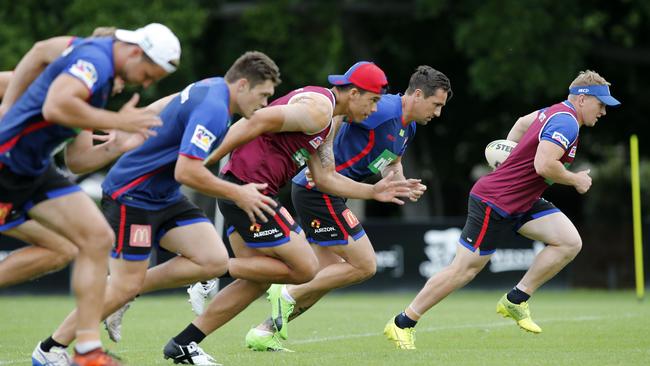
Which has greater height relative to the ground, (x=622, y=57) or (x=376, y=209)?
(x=622, y=57)

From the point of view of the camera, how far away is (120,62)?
6246 millimetres

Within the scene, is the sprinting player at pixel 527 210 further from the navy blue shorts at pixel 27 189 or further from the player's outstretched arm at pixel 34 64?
the player's outstretched arm at pixel 34 64

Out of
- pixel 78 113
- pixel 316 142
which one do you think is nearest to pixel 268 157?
pixel 316 142

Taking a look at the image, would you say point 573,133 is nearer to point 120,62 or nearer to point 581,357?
point 581,357

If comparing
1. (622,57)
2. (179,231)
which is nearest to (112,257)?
(179,231)

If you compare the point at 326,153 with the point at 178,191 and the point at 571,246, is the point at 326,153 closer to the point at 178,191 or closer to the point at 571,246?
the point at 178,191

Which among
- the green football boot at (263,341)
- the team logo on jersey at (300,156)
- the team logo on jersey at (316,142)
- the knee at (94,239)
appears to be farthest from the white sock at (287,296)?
the knee at (94,239)

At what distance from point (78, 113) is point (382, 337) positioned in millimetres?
4898

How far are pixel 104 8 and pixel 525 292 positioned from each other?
1435 centimetres

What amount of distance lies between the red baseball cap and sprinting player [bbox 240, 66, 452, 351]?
97 centimetres

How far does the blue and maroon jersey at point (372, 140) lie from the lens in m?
9.27

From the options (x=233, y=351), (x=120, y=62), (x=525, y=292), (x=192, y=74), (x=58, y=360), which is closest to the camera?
(x=120, y=62)

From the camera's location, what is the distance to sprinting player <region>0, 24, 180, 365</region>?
6.07 meters

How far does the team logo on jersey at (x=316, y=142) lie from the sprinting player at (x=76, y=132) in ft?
6.31
